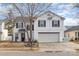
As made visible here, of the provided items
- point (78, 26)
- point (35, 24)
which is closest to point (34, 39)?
point (35, 24)

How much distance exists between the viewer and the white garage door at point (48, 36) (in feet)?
28.1

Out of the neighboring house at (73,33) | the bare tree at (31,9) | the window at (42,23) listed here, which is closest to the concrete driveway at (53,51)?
the neighboring house at (73,33)

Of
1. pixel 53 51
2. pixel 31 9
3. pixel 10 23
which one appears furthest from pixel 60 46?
pixel 10 23

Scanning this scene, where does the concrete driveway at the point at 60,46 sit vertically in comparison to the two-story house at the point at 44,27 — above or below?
below

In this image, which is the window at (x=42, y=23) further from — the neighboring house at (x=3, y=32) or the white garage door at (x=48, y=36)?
the neighboring house at (x=3, y=32)

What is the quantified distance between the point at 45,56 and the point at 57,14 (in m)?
0.86

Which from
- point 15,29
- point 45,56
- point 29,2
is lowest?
point 45,56

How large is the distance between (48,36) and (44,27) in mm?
197

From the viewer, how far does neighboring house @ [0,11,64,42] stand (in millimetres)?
8523

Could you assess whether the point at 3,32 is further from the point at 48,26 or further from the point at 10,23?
the point at 48,26

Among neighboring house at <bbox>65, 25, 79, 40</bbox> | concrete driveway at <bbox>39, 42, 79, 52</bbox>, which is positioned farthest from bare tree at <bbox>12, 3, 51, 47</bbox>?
neighboring house at <bbox>65, 25, 79, 40</bbox>

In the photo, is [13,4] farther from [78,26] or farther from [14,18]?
[78,26]

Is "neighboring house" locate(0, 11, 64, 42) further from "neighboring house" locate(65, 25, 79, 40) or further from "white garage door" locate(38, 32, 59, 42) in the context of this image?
"neighboring house" locate(65, 25, 79, 40)

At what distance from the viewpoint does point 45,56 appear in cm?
852
